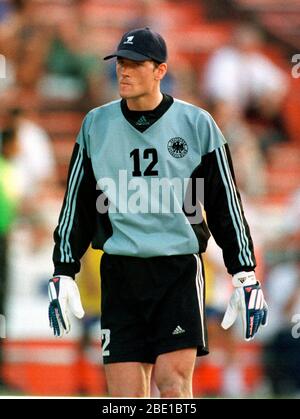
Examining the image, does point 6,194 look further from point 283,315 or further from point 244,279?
point 244,279

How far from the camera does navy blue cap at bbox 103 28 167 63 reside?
18.3 ft

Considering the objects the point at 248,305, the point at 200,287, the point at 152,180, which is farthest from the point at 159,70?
the point at 248,305

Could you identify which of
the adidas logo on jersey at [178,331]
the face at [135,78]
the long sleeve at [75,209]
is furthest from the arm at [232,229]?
the long sleeve at [75,209]

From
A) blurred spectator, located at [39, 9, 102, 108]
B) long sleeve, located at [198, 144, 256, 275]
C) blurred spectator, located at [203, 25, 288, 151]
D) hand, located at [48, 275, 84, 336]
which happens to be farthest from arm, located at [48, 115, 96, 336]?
blurred spectator, located at [39, 9, 102, 108]

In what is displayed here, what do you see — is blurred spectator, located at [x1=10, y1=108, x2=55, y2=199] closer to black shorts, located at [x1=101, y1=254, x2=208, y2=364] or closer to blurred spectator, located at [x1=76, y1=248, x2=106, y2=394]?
blurred spectator, located at [x1=76, y1=248, x2=106, y2=394]

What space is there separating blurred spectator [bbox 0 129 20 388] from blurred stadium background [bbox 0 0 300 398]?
1 cm

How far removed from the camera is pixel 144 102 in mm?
5668

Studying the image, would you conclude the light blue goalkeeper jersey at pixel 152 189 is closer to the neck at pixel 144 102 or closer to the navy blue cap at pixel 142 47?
the neck at pixel 144 102

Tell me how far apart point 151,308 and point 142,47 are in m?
1.15

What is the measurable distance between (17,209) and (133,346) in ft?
15.9

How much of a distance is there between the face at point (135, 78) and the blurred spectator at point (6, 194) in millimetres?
4155

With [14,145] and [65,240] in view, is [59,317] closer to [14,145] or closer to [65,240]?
[65,240]
